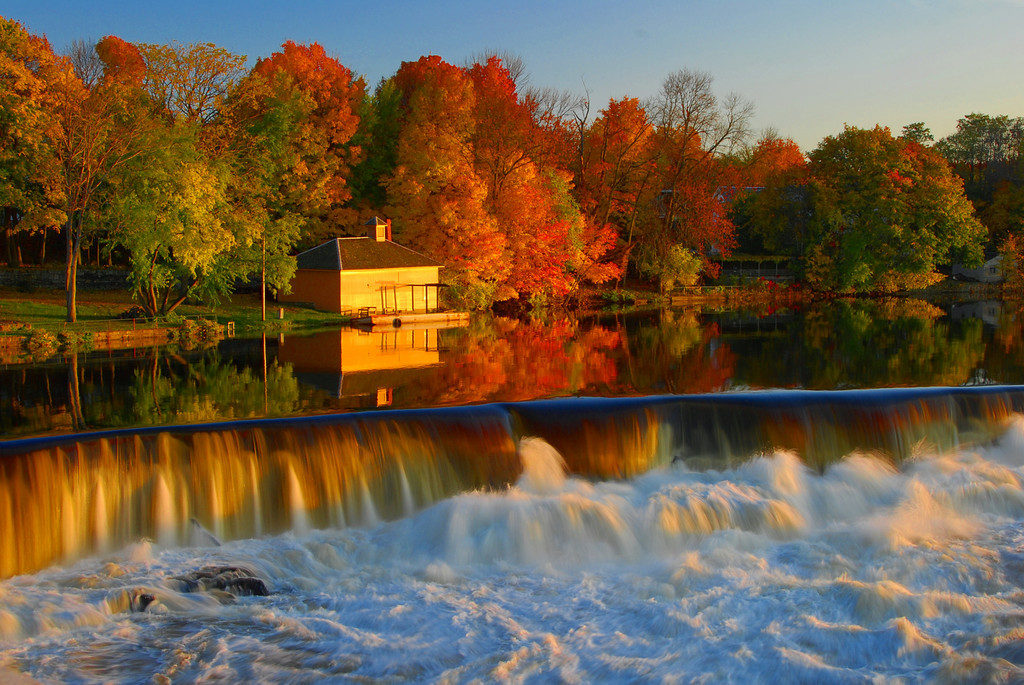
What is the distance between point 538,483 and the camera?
13883 mm

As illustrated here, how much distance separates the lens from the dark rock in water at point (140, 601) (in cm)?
1019

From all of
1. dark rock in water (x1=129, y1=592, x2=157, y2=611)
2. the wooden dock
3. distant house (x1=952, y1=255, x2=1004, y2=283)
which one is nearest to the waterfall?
dark rock in water (x1=129, y1=592, x2=157, y2=611)

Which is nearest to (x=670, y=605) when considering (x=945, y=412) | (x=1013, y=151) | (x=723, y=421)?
(x=723, y=421)

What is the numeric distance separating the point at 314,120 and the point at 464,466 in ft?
124

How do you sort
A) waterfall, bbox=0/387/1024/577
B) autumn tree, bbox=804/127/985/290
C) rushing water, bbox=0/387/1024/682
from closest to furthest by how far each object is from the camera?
rushing water, bbox=0/387/1024/682
waterfall, bbox=0/387/1024/577
autumn tree, bbox=804/127/985/290

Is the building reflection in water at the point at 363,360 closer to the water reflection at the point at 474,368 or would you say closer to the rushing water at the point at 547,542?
the water reflection at the point at 474,368

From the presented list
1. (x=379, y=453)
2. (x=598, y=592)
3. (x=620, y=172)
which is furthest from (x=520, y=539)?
(x=620, y=172)

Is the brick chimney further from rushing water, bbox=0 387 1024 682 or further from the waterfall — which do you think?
rushing water, bbox=0 387 1024 682

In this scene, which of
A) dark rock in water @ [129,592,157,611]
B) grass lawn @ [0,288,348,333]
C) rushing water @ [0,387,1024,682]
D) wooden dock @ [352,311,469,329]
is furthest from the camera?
wooden dock @ [352,311,469,329]

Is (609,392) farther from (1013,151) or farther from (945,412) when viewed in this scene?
(1013,151)

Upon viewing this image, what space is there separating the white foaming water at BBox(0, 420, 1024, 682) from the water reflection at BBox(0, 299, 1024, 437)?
624 cm

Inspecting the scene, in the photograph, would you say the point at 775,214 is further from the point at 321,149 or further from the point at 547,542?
the point at 547,542

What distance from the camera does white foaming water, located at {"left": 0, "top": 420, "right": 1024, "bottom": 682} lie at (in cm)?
910

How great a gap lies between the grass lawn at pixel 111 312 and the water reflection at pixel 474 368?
12.5ft
